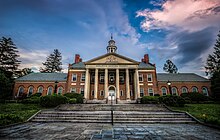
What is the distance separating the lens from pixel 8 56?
116 ft

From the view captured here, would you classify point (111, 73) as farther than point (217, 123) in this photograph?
Yes

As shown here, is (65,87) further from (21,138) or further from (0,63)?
(21,138)

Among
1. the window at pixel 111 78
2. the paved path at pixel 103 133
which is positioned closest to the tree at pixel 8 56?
the window at pixel 111 78

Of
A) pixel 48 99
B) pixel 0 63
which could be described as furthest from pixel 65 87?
pixel 0 63

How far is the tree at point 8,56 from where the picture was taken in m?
34.5

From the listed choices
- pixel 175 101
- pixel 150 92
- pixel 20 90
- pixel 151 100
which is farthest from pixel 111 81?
pixel 20 90


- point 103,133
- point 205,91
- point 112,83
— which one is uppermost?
point 112,83

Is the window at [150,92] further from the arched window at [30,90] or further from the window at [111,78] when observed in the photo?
the arched window at [30,90]

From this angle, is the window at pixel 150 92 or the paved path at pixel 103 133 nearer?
the paved path at pixel 103 133

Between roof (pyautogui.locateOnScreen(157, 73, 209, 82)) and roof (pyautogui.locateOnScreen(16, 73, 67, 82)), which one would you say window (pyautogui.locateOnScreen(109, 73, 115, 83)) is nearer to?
roof (pyautogui.locateOnScreen(157, 73, 209, 82))

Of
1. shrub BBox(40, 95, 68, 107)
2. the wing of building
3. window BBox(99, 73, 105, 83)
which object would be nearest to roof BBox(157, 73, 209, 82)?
the wing of building

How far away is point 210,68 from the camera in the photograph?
33156mm

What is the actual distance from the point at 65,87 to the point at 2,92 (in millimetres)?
11520

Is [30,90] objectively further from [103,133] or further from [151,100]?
[103,133]
